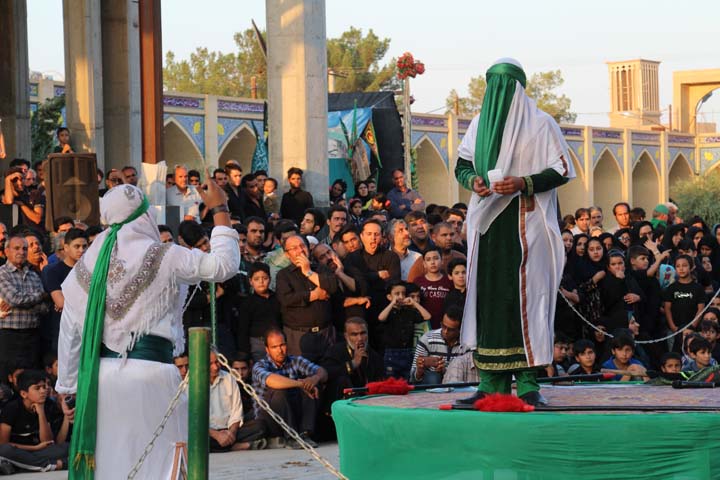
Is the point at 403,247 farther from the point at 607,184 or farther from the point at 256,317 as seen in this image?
the point at 607,184

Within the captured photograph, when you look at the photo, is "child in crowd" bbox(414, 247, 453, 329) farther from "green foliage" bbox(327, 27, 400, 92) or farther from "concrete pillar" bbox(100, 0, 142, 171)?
"green foliage" bbox(327, 27, 400, 92)

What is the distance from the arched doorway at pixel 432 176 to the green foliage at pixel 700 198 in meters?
9.04

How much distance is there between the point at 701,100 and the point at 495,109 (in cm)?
4609

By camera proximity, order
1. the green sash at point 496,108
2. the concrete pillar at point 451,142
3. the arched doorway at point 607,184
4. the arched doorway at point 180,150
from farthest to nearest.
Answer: the arched doorway at point 607,184 → the concrete pillar at point 451,142 → the arched doorway at point 180,150 → the green sash at point 496,108

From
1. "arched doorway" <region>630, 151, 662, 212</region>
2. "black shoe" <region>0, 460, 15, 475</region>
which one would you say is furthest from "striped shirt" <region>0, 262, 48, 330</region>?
"arched doorway" <region>630, 151, 662, 212</region>

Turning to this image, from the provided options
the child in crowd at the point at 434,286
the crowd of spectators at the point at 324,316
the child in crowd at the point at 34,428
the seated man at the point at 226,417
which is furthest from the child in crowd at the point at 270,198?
the child in crowd at the point at 34,428

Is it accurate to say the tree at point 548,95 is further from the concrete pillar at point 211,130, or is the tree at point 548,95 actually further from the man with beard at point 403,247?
the man with beard at point 403,247

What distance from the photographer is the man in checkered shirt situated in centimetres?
973

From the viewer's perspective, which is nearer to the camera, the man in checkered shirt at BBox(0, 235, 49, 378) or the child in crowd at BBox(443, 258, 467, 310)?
the man in checkered shirt at BBox(0, 235, 49, 378)

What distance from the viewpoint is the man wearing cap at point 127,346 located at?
20.1 feet

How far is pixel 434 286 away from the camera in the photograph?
11125mm

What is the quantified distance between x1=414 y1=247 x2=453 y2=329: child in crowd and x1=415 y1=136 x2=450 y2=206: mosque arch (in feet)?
87.5

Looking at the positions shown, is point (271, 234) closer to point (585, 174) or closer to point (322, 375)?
point (322, 375)

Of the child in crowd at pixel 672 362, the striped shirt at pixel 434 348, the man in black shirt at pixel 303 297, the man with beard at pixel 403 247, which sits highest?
the man with beard at pixel 403 247
